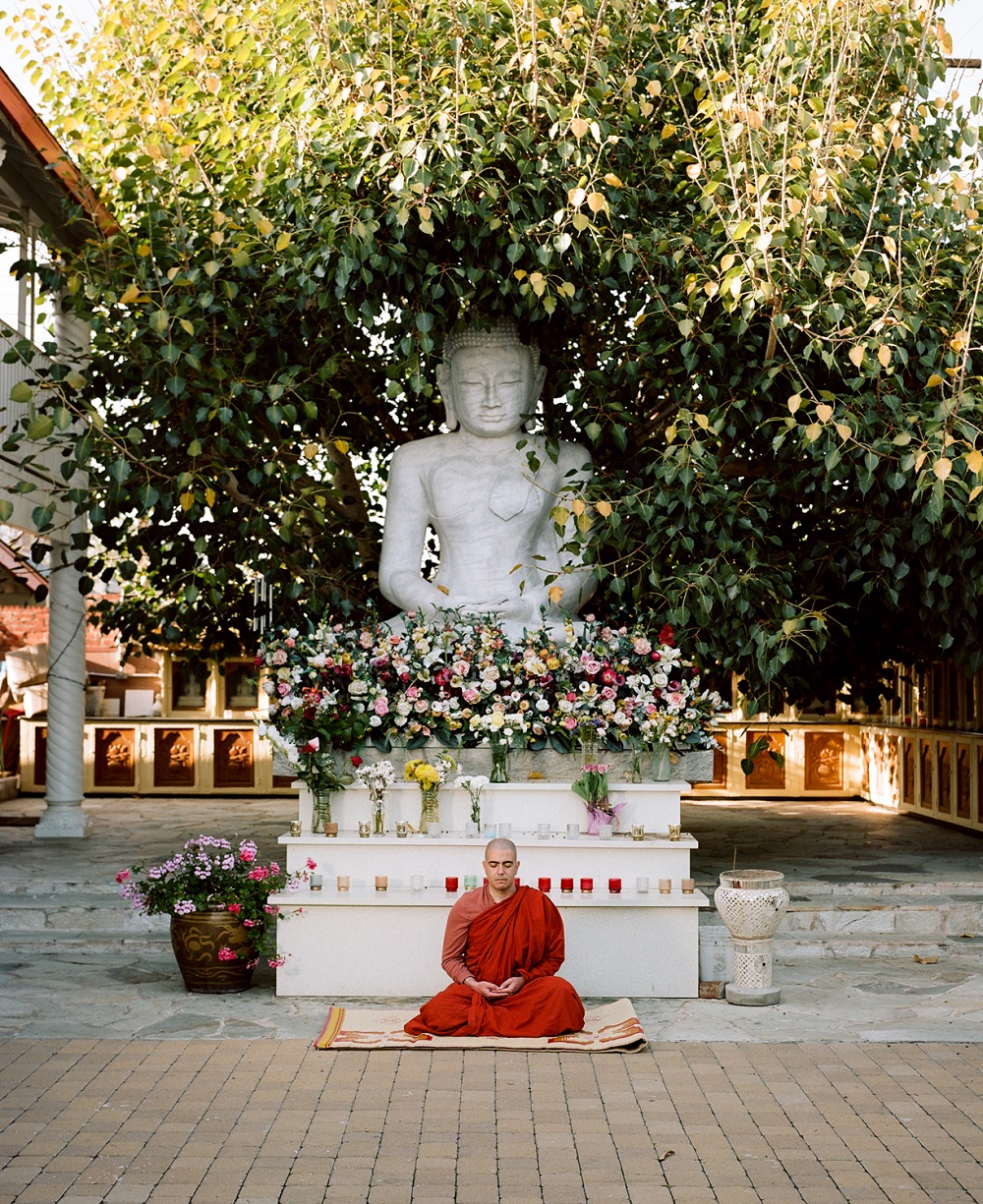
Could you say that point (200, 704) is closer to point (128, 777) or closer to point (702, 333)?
point (128, 777)

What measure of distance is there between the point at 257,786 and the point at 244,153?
6.74 metres

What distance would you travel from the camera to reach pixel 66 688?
1022cm

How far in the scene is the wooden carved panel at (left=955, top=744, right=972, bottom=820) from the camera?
10.5m

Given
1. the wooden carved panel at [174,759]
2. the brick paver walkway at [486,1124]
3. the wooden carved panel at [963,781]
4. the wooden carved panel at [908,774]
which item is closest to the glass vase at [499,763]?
the brick paver walkway at [486,1124]

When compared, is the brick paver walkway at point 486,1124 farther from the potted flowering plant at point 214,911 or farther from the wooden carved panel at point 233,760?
the wooden carved panel at point 233,760

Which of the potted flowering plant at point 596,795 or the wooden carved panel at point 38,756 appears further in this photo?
the wooden carved panel at point 38,756

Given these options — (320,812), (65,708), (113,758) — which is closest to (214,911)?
(320,812)

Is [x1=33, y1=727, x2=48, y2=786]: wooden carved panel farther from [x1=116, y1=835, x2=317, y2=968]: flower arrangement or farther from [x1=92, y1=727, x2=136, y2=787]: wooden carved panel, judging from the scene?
[x1=116, y1=835, x2=317, y2=968]: flower arrangement

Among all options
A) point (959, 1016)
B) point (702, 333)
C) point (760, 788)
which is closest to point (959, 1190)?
point (959, 1016)

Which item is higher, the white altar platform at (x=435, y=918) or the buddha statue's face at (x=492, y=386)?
the buddha statue's face at (x=492, y=386)

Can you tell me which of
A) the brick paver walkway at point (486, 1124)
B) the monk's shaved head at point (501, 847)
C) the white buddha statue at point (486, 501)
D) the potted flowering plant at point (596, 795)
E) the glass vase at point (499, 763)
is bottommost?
the brick paver walkway at point (486, 1124)

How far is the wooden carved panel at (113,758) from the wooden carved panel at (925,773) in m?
6.82

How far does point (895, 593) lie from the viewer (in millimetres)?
7160

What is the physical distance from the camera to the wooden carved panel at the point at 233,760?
13391 mm
